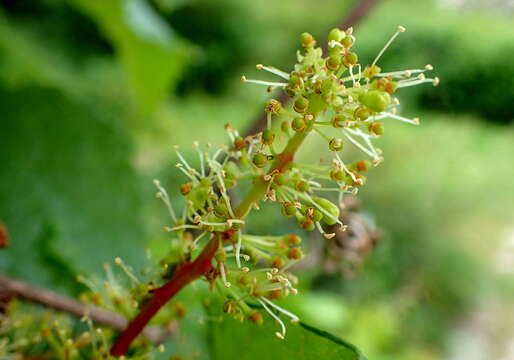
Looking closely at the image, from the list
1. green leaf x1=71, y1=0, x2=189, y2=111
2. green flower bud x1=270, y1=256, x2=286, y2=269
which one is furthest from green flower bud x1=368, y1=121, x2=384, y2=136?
green leaf x1=71, y1=0, x2=189, y2=111

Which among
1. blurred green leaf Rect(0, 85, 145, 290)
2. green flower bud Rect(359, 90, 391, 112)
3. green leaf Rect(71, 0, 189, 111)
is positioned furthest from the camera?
green leaf Rect(71, 0, 189, 111)

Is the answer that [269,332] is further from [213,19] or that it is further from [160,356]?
[213,19]

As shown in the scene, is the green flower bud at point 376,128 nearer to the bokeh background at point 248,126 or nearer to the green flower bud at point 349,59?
the green flower bud at point 349,59

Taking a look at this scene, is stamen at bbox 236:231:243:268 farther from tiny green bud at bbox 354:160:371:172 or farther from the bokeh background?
the bokeh background

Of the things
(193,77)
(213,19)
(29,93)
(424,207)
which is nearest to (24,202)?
(29,93)

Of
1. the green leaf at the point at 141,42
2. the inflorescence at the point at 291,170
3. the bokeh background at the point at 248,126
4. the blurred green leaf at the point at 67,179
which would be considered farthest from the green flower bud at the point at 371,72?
the green leaf at the point at 141,42

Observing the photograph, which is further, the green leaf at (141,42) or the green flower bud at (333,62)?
the green leaf at (141,42)

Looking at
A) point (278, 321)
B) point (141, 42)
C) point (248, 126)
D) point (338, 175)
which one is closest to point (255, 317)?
point (278, 321)
